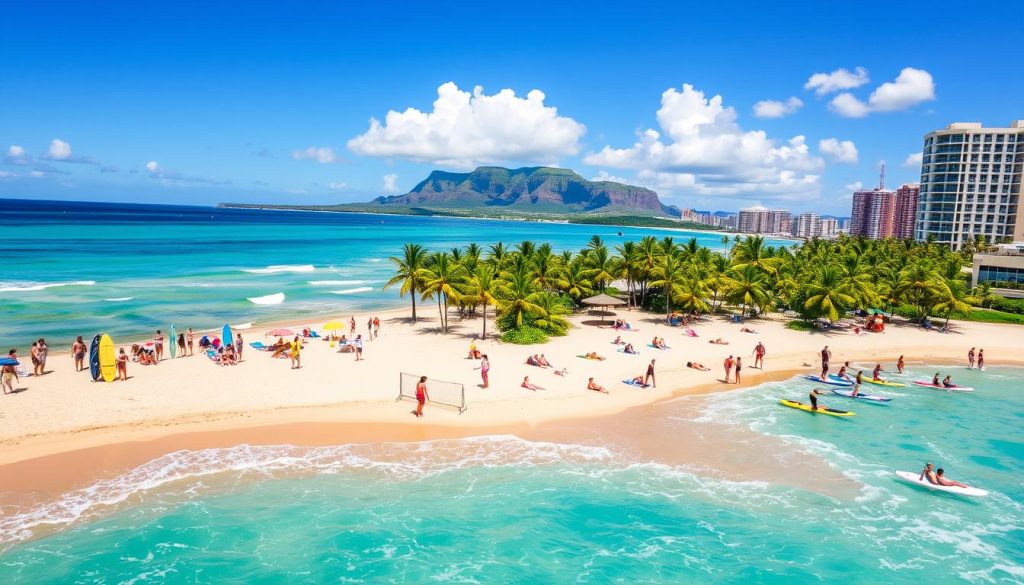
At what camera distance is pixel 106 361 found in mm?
22969

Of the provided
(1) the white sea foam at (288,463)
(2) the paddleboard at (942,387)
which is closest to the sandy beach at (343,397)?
(1) the white sea foam at (288,463)

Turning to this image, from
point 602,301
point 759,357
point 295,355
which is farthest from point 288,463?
point 602,301

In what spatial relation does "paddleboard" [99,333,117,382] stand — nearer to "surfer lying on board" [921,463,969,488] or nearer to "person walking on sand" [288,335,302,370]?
"person walking on sand" [288,335,302,370]

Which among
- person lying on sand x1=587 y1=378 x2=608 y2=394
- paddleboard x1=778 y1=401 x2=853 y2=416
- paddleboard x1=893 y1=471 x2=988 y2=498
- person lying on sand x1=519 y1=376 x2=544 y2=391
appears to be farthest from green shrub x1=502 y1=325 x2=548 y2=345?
paddleboard x1=893 y1=471 x2=988 y2=498

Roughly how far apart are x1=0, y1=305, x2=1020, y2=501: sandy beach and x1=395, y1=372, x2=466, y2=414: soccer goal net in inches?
20.0

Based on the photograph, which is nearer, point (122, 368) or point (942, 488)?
point (942, 488)

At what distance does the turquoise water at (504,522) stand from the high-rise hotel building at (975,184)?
102042 millimetres

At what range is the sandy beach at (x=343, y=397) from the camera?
1742cm

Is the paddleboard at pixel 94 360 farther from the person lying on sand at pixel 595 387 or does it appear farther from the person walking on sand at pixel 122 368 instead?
the person lying on sand at pixel 595 387

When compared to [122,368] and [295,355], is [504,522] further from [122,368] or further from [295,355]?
[122,368]

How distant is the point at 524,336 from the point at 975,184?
10358 cm

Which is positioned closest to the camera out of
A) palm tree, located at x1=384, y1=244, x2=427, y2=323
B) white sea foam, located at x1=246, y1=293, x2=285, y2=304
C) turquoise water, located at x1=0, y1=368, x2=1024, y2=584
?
turquoise water, located at x1=0, y1=368, x2=1024, y2=584

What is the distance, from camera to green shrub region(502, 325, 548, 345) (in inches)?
1238

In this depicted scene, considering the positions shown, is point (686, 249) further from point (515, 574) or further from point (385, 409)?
point (515, 574)
